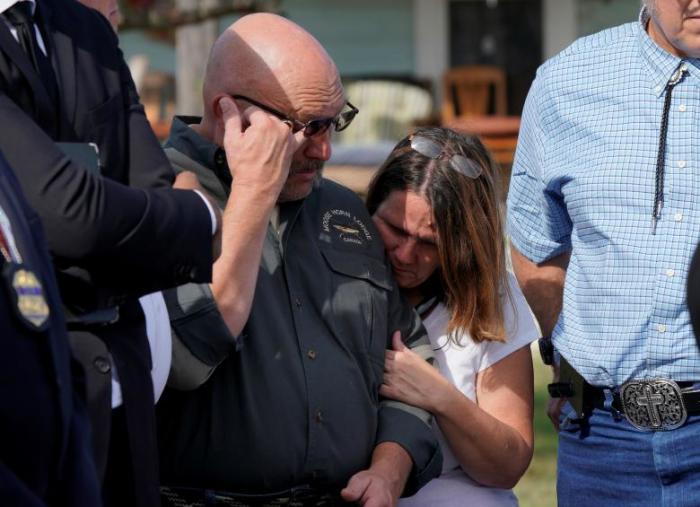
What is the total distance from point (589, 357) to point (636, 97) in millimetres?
645

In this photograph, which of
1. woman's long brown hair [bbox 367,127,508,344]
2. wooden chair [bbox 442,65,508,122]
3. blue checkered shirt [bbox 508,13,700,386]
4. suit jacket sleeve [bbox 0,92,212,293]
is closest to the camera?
suit jacket sleeve [bbox 0,92,212,293]

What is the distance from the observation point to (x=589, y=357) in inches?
131

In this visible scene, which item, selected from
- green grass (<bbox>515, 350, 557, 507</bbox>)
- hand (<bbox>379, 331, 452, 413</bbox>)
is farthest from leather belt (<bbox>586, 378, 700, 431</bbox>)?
green grass (<bbox>515, 350, 557, 507</bbox>)

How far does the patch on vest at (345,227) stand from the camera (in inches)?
125

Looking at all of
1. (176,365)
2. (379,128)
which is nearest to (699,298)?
(176,365)

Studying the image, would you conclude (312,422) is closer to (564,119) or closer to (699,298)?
(699,298)

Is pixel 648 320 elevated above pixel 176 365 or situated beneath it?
situated beneath

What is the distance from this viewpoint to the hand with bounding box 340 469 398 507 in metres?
2.96

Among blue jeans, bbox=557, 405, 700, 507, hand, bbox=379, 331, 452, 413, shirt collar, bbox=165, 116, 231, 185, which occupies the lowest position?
blue jeans, bbox=557, 405, 700, 507

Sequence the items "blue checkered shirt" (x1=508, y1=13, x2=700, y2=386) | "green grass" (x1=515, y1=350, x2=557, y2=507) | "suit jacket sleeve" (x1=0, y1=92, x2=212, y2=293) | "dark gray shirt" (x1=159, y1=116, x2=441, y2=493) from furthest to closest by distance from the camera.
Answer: "green grass" (x1=515, y1=350, x2=557, y2=507), "blue checkered shirt" (x1=508, y1=13, x2=700, y2=386), "dark gray shirt" (x1=159, y1=116, x2=441, y2=493), "suit jacket sleeve" (x1=0, y1=92, x2=212, y2=293)

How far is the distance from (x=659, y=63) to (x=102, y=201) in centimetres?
166

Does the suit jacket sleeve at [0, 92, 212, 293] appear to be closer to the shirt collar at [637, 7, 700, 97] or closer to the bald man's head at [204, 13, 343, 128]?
the bald man's head at [204, 13, 343, 128]

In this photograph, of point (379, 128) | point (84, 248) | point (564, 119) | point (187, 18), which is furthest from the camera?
point (379, 128)

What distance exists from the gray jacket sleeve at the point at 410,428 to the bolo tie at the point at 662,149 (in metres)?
0.63
